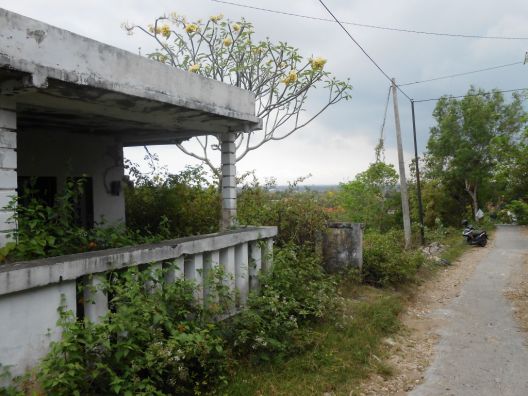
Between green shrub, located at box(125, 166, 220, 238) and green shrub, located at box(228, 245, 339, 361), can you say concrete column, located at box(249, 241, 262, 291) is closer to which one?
green shrub, located at box(228, 245, 339, 361)

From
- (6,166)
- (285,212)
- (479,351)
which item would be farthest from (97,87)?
(479,351)

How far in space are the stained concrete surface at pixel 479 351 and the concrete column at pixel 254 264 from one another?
212cm

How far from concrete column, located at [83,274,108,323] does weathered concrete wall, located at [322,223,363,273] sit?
539 centimetres

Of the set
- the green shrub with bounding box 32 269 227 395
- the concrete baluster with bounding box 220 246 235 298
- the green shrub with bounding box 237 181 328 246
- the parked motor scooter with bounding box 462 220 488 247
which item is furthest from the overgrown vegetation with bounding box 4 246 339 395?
the parked motor scooter with bounding box 462 220 488 247

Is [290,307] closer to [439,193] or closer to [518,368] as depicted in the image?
[518,368]

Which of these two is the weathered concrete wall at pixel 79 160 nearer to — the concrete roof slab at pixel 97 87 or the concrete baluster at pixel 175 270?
the concrete roof slab at pixel 97 87

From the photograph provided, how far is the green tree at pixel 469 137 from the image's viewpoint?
88.2 ft

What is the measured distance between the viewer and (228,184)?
5.98m

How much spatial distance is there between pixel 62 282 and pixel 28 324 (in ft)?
1.11

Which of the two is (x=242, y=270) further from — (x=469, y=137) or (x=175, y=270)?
(x=469, y=137)

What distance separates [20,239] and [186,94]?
7.36ft

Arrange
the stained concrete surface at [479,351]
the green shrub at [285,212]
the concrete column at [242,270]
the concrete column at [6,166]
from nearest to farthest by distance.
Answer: the concrete column at [6,166] → the stained concrete surface at [479,351] → the concrete column at [242,270] → the green shrub at [285,212]

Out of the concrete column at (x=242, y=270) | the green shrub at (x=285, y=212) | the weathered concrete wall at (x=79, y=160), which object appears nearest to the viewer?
the concrete column at (x=242, y=270)

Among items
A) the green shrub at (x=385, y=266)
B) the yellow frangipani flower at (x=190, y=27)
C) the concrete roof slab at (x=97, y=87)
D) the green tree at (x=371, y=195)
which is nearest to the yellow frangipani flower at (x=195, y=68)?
the yellow frangipani flower at (x=190, y=27)
